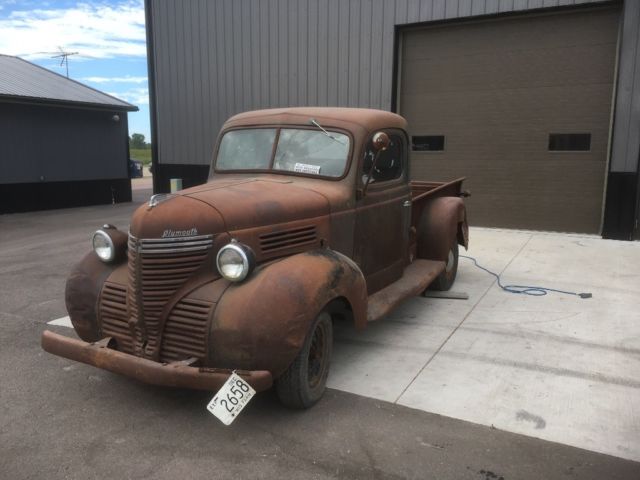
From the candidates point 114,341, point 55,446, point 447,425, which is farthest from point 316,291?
point 55,446

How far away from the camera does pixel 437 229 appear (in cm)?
562

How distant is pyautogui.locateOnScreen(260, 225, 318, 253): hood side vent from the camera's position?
3369 mm

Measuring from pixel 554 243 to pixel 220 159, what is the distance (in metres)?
6.33

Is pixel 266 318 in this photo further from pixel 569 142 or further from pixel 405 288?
pixel 569 142

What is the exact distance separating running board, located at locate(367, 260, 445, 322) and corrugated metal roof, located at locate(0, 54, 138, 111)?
11.7m

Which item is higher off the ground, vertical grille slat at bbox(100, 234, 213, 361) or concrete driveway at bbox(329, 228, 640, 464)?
vertical grille slat at bbox(100, 234, 213, 361)

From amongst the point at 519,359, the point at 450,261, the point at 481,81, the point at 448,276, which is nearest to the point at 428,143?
the point at 481,81

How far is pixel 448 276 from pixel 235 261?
356 cm

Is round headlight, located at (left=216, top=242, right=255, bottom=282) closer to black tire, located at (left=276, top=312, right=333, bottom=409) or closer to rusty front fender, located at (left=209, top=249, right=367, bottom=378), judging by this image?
rusty front fender, located at (left=209, top=249, right=367, bottom=378)

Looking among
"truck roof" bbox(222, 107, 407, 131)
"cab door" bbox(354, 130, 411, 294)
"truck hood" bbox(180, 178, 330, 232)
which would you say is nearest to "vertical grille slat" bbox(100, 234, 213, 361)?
"truck hood" bbox(180, 178, 330, 232)

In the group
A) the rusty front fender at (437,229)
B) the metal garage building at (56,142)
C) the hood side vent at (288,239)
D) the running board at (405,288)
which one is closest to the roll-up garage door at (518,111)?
the rusty front fender at (437,229)

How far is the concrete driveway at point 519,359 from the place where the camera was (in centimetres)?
321

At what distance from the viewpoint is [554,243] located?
28.8ft

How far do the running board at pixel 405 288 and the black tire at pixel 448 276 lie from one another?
0.34 m
